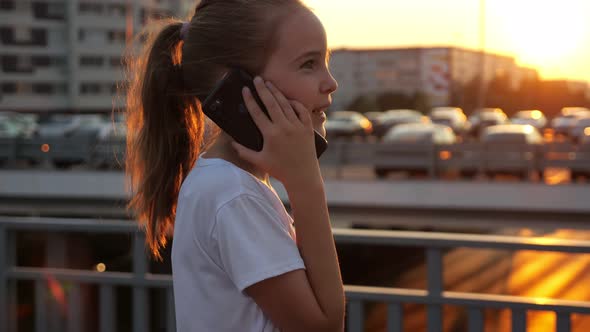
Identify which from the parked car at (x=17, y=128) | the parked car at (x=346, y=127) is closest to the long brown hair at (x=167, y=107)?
the parked car at (x=346, y=127)

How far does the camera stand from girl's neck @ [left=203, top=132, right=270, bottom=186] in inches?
62.7

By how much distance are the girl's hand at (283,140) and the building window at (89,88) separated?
3020 inches

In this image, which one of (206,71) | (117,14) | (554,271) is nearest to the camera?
(206,71)

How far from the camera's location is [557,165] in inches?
667

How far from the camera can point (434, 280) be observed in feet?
10.3

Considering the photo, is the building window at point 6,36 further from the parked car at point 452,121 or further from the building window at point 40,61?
the parked car at point 452,121

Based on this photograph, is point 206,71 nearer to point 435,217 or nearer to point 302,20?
point 302,20

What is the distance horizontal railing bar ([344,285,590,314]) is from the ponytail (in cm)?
153

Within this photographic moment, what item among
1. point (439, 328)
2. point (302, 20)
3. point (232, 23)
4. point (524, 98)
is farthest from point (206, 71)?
point (524, 98)

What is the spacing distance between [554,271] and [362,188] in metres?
9.50

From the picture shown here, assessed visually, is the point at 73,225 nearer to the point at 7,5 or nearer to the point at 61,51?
the point at 7,5

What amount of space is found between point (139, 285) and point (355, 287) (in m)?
1.03

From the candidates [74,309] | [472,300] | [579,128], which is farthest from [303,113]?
[579,128]

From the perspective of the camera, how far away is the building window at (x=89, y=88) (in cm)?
7544
